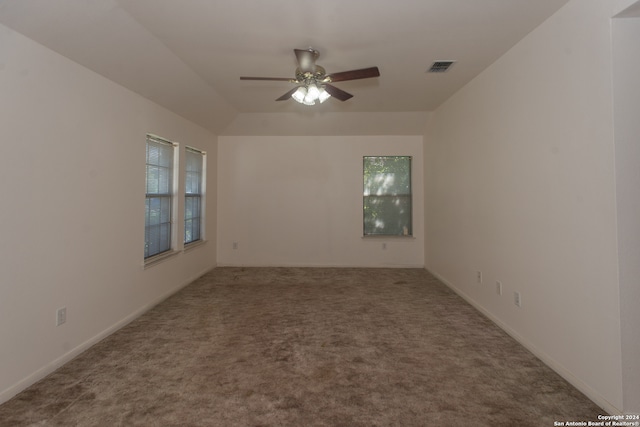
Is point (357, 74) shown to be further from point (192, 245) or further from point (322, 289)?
point (192, 245)

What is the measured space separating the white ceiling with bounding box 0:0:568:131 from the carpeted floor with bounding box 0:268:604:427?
8.03ft

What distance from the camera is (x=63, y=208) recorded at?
7.31 feet

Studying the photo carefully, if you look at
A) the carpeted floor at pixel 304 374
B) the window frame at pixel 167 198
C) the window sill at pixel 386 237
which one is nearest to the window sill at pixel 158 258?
the window frame at pixel 167 198

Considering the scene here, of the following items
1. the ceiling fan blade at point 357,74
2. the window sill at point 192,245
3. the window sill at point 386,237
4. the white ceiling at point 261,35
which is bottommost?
the window sill at point 192,245

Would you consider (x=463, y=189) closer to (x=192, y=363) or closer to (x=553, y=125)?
(x=553, y=125)

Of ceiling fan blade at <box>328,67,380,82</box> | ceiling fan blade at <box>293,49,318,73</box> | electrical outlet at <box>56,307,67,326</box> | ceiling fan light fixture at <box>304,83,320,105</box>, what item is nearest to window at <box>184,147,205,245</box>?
electrical outlet at <box>56,307,67,326</box>

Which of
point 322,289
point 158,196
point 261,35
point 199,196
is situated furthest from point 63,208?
point 322,289

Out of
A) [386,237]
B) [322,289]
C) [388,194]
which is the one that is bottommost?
[322,289]

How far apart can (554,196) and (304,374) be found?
2.27m

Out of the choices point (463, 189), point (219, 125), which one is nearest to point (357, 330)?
point (463, 189)

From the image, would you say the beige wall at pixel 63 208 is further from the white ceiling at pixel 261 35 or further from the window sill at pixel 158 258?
the white ceiling at pixel 261 35

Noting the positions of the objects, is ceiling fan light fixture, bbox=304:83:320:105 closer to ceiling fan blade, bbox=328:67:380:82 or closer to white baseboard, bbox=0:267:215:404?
ceiling fan blade, bbox=328:67:380:82

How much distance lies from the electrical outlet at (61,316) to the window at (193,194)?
87.2 inches

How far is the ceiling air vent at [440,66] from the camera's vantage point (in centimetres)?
293
